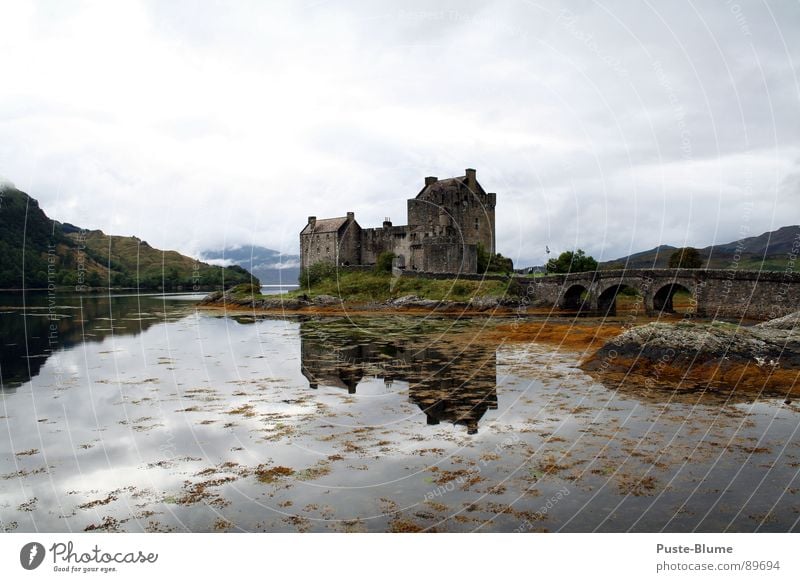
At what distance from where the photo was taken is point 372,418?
1462 cm

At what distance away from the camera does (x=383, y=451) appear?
11820mm

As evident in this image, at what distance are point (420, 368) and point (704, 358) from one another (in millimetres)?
10346

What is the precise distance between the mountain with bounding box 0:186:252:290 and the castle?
729 inches

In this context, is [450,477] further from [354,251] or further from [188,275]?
[188,275]

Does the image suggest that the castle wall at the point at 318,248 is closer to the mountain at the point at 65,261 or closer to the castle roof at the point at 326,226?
the castle roof at the point at 326,226

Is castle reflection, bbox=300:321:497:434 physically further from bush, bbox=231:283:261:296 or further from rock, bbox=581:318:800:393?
bush, bbox=231:283:261:296

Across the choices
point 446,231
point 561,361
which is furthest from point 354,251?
point 561,361

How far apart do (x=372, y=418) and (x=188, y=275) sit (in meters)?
165

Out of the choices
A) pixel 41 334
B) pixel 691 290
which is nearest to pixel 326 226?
pixel 41 334

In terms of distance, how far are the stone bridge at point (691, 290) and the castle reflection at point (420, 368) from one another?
65.5 ft

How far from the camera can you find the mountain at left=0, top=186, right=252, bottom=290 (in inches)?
3718

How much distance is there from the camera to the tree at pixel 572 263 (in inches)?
2837

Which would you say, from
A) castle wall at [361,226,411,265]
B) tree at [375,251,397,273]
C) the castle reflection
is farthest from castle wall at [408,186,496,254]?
the castle reflection

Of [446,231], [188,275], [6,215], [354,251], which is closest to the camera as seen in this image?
[446,231]
